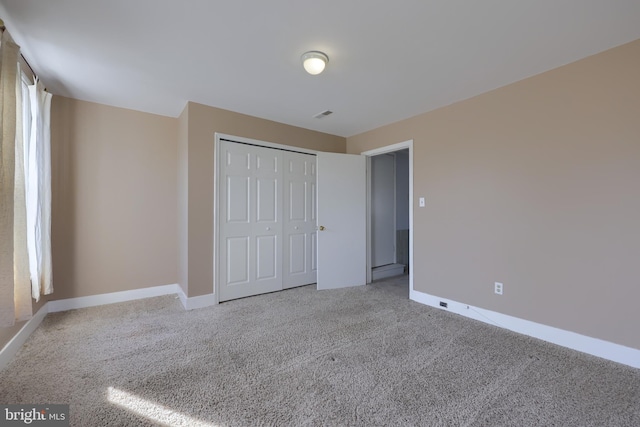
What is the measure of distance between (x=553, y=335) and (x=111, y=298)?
4735mm

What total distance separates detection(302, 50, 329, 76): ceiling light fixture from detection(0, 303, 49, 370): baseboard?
3136 millimetres

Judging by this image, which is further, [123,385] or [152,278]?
[152,278]

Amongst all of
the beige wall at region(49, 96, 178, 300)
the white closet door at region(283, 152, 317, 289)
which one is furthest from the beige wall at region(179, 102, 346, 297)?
the white closet door at region(283, 152, 317, 289)

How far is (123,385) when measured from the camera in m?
1.71

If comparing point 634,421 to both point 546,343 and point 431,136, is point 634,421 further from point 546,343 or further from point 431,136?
point 431,136

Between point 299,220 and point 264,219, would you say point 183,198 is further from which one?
point 299,220

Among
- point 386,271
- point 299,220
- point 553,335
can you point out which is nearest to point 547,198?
point 553,335

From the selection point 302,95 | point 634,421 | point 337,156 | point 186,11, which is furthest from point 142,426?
point 337,156

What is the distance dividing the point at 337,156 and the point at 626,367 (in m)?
3.52

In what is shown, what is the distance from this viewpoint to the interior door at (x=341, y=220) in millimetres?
3898

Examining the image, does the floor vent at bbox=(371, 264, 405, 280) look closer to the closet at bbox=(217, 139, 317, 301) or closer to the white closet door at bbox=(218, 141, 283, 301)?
the closet at bbox=(217, 139, 317, 301)

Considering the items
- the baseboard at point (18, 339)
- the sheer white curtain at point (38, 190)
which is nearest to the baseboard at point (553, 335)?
the baseboard at point (18, 339)

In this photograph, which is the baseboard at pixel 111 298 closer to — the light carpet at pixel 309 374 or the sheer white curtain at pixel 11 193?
the light carpet at pixel 309 374

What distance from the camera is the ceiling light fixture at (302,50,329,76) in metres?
2.11
